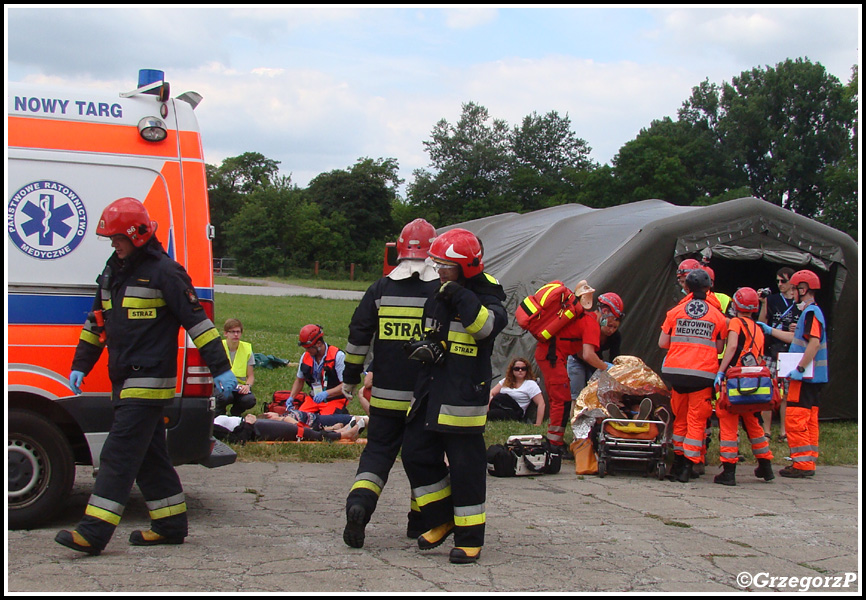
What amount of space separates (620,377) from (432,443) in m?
3.89

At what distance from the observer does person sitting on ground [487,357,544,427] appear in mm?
10758

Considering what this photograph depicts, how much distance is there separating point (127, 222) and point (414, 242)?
66.3 inches

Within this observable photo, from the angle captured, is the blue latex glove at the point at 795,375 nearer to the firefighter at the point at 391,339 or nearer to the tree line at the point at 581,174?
the firefighter at the point at 391,339

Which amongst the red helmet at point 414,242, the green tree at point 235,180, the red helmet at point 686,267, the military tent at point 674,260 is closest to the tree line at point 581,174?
the green tree at point 235,180

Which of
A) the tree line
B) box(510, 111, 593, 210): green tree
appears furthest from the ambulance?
box(510, 111, 593, 210): green tree

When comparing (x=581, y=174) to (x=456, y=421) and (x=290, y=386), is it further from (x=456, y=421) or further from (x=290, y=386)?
(x=456, y=421)

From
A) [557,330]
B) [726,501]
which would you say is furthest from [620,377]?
[726,501]

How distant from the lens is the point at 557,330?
893 cm

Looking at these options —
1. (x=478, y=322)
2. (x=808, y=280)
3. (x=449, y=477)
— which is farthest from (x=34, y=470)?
(x=808, y=280)

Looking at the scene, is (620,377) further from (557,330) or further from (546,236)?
(546,236)

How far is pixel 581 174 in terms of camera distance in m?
66.5

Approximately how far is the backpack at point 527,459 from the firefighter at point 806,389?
90.6 inches

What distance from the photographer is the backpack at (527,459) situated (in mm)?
7834

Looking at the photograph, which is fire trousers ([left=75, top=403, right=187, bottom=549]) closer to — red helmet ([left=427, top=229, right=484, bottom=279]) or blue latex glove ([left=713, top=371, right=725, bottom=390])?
red helmet ([left=427, top=229, right=484, bottom=279])
